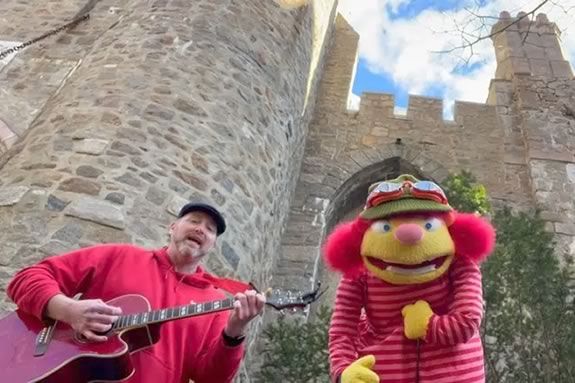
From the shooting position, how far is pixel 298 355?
4.89m

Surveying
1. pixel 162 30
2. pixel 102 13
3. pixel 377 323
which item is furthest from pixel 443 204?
pixel 102 13

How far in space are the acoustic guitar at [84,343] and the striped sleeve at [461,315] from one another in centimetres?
47

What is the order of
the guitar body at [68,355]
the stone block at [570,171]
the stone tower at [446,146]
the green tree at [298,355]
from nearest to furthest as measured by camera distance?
the guitar body at [68,355] < the green tree at [298,355] < the stone tower at [446,146] < the stone block at [570,171]

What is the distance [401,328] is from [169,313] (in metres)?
0.85

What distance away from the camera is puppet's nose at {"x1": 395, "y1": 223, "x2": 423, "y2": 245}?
239 cm

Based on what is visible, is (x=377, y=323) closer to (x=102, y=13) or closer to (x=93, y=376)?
(x=93, y=376)

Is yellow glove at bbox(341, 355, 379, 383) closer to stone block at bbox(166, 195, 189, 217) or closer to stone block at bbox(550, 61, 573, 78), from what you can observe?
stone block at bbox(166, 195, 189, 217)

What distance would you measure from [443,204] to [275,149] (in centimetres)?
335

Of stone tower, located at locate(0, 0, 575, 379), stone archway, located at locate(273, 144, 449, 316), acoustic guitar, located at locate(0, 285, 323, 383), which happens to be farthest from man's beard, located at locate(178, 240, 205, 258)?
stone archway, located at locate(273, 144, 449, 316)

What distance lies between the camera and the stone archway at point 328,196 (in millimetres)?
6727

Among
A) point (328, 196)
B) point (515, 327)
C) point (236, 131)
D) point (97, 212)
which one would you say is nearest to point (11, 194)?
point (97, 212)

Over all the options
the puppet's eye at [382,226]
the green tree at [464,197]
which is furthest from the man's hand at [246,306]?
the green tree at [464,197]

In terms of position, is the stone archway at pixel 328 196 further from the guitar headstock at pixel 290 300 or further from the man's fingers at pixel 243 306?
the man's fingers at pixel 243 306

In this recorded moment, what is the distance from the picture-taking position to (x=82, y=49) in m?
7.32
